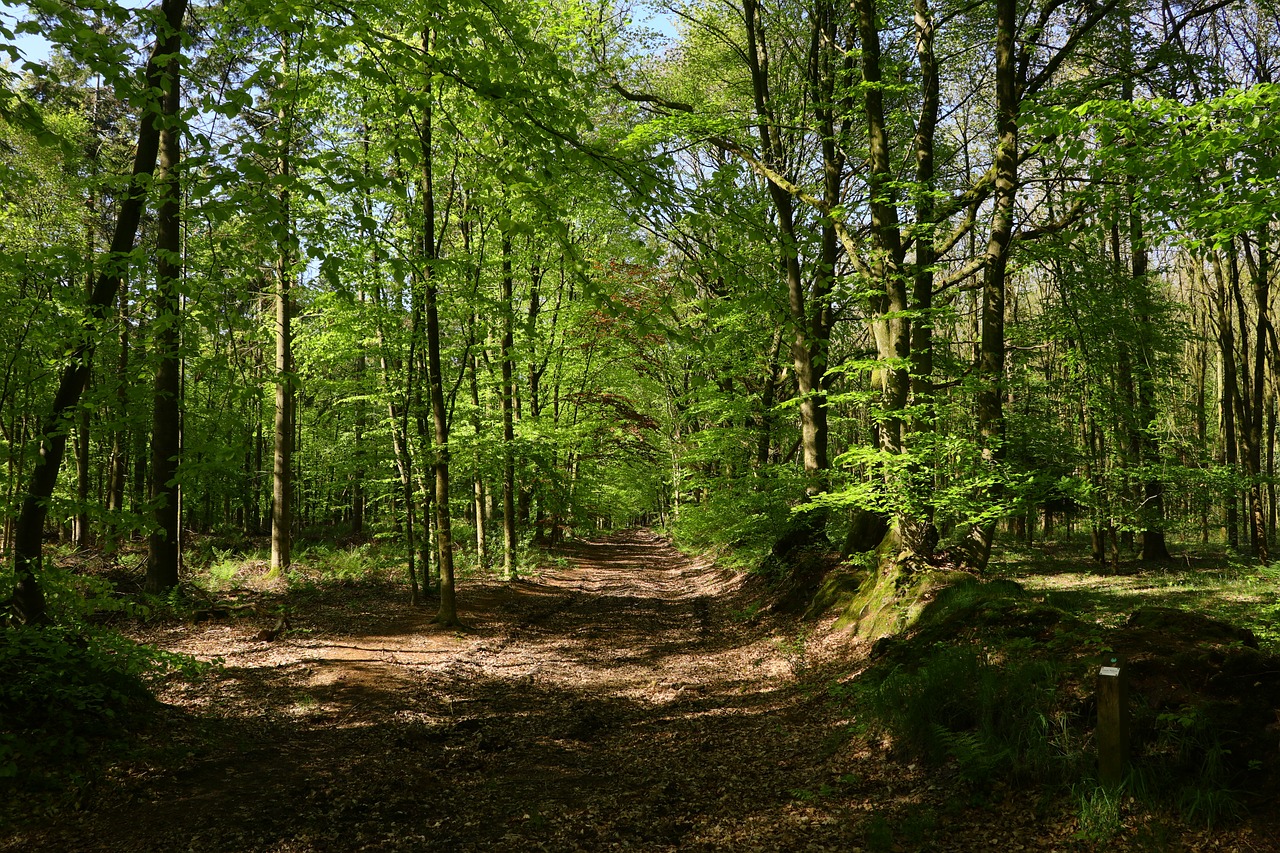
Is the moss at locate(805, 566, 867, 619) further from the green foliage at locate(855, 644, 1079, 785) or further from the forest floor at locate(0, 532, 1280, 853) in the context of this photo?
the green foliage at locate(855, 644, 1079, 785)

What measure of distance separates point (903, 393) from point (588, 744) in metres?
6.18

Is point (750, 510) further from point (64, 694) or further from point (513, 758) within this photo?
point (64, 694)

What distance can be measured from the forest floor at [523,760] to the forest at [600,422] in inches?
2.0

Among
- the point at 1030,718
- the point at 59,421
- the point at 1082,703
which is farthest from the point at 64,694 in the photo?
the point at 1082,703

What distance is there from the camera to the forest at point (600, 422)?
4270 mm

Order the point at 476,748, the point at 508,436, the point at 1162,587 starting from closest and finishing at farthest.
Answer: the point at 476,748, the point at 1162,587, the point at 508,436

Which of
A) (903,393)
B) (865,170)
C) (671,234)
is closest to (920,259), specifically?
(903,393)

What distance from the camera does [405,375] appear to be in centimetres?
1327

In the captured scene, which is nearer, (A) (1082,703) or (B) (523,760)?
(A) (1082,703)

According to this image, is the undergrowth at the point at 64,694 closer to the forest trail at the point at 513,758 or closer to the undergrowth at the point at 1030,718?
the forest trail at the point at 513,758

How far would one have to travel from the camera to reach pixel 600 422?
63.6 feet

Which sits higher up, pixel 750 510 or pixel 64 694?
pixel 750 510

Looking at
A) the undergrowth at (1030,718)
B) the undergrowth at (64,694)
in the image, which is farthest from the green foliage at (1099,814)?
the undergrowth at (64,694)

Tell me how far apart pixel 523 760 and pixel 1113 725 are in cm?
440
